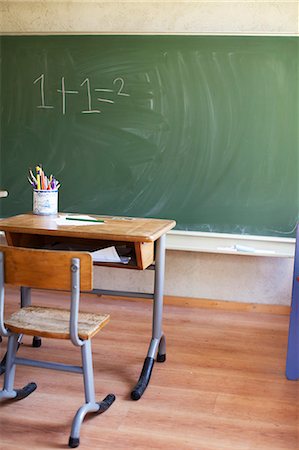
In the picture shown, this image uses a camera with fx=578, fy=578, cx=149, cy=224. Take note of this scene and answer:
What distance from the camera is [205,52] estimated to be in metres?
4.25

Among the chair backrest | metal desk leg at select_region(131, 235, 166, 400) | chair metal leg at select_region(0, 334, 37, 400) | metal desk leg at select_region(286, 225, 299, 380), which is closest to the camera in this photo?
the chair backrest

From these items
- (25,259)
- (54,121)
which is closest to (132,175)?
(54,121)

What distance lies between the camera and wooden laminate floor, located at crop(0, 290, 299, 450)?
2.57m

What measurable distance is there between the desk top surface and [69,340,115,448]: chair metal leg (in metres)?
0.53

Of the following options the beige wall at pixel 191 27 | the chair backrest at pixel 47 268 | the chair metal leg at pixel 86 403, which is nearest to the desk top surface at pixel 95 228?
the chair backrest at pixel 47 268

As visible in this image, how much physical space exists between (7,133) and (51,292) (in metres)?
1.36

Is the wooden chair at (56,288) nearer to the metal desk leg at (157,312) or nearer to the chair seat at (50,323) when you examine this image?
the chair seat at (50,323)

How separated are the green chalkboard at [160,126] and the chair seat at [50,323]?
179 cm

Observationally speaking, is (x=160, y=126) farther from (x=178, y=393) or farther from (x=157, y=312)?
(x=178, y=393)

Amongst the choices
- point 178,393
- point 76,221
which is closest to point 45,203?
point 76,221

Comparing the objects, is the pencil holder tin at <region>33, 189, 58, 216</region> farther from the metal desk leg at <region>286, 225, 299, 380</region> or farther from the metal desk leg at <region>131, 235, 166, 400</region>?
the metal desk leg at <region>286, 225, 299, 380</region>

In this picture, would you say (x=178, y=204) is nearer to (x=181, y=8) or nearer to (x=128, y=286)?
(x=128, y=286)

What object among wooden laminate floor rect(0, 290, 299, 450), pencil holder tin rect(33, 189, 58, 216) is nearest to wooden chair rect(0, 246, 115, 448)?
wooden laminate floor rect(0, 290, 299, 450)

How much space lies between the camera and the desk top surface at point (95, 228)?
9.26 feet
